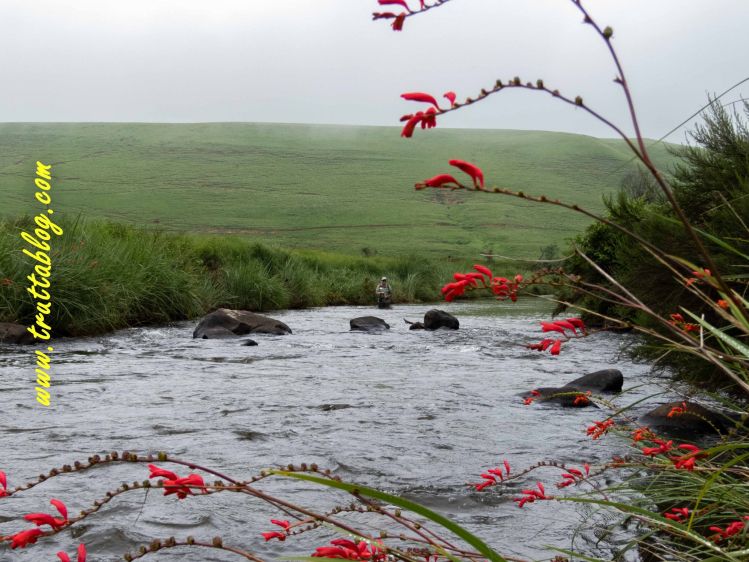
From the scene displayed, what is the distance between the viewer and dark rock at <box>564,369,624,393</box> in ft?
25.0

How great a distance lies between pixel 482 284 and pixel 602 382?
244 inches

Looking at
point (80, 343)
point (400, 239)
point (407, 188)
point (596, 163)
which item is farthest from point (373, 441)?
point (596, 163)

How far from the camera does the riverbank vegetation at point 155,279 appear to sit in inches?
448

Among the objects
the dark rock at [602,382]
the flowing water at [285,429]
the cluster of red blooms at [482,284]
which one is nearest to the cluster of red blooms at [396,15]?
the cluster of red blooms at [482,284]

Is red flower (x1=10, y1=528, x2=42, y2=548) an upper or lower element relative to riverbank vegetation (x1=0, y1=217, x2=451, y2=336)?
upper

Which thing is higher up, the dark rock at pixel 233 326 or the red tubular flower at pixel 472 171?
the red tubular flower at pixel 472 171

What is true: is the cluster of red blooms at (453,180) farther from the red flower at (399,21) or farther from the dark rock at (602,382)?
the dark rock at (602,382)

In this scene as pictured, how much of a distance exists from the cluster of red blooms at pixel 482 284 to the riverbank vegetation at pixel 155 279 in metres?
10.0

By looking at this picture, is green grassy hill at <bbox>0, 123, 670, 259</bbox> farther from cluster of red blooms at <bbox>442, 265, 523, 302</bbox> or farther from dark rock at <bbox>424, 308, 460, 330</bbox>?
cluster of red blooms at <bbox>442, 265, 523, 302</bbox>

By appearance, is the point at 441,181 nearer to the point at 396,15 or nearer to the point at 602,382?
the point at 396,15

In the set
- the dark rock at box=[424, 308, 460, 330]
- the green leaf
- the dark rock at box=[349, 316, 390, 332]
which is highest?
the green leaf

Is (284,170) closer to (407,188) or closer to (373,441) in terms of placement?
(407,188)

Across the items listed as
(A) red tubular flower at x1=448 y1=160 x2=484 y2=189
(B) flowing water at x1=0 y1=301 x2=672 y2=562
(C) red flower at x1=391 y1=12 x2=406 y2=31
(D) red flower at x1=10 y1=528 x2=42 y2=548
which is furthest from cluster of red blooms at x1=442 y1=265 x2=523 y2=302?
(B) flowing water at x1=0 y1=301 x2=672 y2=562

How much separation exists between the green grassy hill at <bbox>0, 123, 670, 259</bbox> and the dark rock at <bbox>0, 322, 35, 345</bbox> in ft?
106
